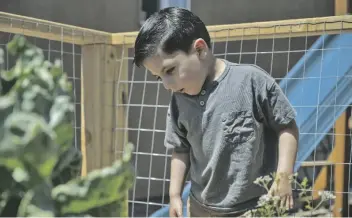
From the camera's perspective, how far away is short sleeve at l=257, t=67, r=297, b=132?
151 cm

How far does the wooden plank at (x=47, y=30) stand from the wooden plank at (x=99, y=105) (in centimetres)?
5

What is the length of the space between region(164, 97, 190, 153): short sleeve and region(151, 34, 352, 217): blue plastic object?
0.62m

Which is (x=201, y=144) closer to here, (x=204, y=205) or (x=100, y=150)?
(x=204, y=205)

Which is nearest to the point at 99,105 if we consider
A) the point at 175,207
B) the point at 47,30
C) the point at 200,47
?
the point at 47,30

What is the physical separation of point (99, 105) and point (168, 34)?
2.67 feet

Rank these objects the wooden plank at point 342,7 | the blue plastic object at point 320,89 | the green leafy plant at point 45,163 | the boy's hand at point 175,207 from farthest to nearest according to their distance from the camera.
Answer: the wooden plank at point 342,7, the blue plastic object at point 320,89, the boy's hand at point 175,207, the green leafy plant at point 45,163

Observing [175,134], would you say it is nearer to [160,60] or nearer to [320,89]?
[160,60]

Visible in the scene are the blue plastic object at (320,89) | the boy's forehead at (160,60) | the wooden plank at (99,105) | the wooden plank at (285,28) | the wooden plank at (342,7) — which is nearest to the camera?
the boy's forehead at (160,60)

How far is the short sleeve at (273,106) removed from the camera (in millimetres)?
1512

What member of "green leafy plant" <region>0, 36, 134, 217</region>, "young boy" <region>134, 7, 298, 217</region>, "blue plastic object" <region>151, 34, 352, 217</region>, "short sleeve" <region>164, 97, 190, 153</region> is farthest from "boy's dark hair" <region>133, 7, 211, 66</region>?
"green leafy plant" <region>0, 36, 134, 217</region>

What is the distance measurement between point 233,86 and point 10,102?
3.79ft

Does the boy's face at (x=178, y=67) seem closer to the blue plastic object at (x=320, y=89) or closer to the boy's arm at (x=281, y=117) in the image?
the boy's arm at (x=281, y=117)

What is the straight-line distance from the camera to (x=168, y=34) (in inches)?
58.1

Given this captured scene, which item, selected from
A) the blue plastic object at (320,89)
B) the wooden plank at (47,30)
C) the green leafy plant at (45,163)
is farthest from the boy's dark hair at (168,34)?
the green leafy plant at (45,163)
